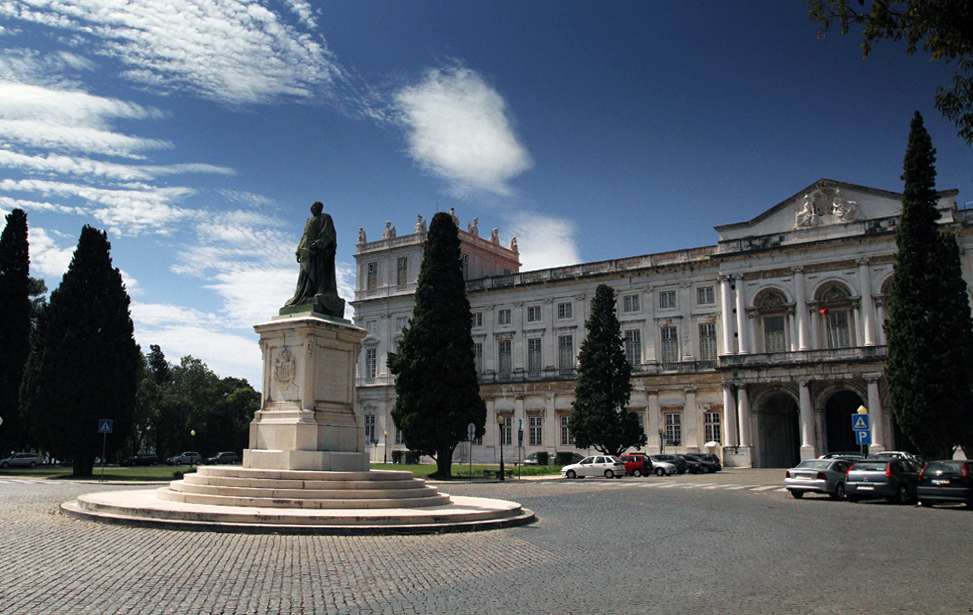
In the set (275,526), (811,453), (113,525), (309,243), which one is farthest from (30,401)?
(811,453)

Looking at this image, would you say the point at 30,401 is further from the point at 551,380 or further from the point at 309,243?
the point at 551,380

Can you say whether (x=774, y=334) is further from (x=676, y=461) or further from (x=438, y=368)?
(x=438, y=368)

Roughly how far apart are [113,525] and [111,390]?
2809cm

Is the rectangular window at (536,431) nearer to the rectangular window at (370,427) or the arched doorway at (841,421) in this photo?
the rectangular window at (370,427)

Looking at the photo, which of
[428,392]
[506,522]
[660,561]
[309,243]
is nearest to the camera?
[660,561]

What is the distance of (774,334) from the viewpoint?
54125 millimetres

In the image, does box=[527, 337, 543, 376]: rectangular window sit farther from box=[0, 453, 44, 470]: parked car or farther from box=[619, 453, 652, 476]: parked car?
box=[0, 453, 44, 470]: parked car

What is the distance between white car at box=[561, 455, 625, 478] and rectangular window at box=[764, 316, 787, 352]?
59.3 feet

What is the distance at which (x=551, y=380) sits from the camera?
62.4 metres

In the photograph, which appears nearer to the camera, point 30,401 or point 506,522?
point 506,522

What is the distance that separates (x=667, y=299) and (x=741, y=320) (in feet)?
22.0

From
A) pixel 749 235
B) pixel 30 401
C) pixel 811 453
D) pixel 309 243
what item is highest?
pixel 749 235

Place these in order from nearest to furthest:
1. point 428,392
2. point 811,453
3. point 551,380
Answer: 1. point 428,392
2. point 811,453
3. point 551,380

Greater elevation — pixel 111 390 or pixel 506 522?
pixel 111 390
